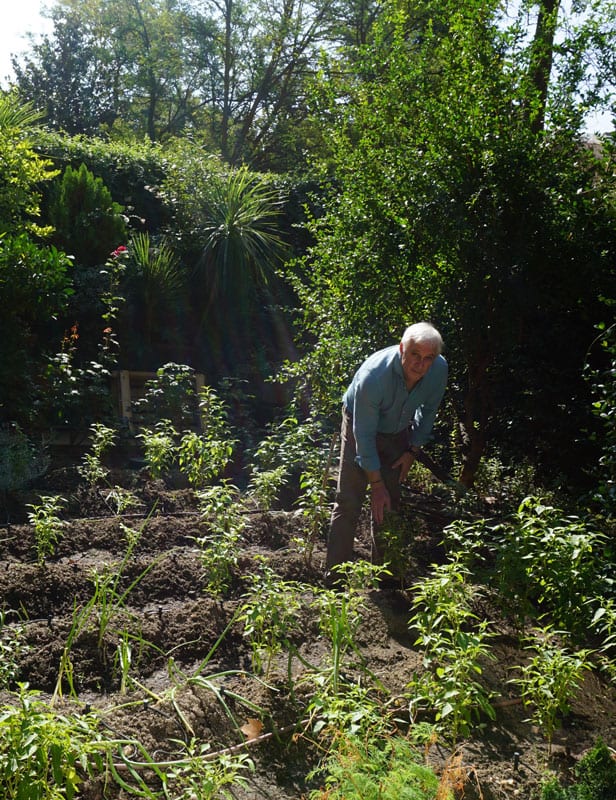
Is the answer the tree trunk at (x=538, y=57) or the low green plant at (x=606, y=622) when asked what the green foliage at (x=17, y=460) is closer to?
the low green plant at (x=606, y=622)

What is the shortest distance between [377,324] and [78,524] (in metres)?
2.50

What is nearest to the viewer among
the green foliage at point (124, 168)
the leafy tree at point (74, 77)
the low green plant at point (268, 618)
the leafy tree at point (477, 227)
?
the low green plant at point (268, 618)

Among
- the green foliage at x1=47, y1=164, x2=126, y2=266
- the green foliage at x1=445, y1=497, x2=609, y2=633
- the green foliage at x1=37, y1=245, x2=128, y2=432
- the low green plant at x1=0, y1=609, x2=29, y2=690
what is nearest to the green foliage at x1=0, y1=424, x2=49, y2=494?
the green foliage at x1=37, y1=245, x2=128, y2=432

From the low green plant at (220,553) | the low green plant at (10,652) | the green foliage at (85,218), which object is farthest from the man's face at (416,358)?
the green foliage at (85,218)

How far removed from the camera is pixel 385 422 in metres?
4.41

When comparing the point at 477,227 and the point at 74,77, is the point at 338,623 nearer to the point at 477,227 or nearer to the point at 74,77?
the point at 477,227

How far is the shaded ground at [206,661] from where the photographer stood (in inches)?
112

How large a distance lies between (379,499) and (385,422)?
446 millimetres

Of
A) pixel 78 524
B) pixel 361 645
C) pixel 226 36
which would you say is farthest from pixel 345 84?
pixel 226 36

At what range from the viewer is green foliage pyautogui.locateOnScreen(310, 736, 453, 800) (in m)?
2.16

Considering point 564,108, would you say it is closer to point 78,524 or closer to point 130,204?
point 78,524

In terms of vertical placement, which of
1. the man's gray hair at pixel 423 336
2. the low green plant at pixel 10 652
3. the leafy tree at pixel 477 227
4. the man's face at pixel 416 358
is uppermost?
the leafy tree at pixel 477 227

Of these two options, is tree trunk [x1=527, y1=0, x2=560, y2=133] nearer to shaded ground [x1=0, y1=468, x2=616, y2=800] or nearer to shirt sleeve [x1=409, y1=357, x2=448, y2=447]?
shirt sleeve [x1=409, y1=357, x2=448, y2=447]

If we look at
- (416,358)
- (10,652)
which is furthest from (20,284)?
(10,652)
